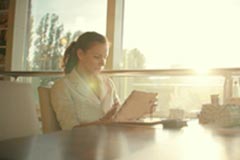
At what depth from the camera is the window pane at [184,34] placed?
3.64 m

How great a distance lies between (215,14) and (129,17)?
1.07 m

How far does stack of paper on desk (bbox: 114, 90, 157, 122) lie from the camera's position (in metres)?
1.51

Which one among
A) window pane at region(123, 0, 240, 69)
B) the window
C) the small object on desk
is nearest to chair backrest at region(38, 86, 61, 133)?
the small object on desk

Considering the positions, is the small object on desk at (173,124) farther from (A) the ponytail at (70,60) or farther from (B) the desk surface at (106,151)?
(A) the ponytail at (70,60)

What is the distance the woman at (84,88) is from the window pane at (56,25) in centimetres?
237

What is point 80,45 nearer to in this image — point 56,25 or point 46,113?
point 46,113

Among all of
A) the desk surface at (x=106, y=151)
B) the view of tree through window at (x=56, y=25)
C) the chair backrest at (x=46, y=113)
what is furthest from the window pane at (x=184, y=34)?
the desk surface at (x=106, y=151)

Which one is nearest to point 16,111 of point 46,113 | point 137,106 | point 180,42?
point 46,113

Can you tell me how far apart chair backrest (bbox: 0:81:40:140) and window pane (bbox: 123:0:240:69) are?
242 cm

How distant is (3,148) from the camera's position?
0.68 metres

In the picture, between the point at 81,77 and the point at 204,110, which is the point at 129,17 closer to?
the point at 81,77

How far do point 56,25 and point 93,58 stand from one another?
2.96 m

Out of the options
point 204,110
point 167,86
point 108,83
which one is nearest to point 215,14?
Result: point 167,86

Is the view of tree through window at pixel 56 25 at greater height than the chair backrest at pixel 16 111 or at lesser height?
greater
